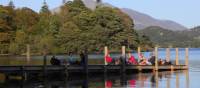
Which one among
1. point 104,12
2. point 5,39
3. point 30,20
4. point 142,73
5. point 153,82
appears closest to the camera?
point 153,82

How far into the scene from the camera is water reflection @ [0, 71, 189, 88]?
4668 centimetres

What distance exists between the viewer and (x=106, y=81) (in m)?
51.3

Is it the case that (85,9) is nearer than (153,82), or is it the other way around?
(153,82)

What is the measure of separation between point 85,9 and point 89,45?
16.4 meters

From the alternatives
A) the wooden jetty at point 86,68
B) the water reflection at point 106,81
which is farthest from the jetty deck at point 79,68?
the water reflection at point 106,81

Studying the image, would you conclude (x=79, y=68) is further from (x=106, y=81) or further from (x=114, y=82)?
(x=114, y=82)

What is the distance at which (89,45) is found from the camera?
150625 millimetres

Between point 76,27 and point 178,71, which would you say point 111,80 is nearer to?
point 178,71

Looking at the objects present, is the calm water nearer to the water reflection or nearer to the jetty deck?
the water reflection

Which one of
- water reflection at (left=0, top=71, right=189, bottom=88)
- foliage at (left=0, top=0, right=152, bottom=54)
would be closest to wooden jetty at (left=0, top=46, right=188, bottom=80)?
water reflection at (left=0, top=71, right=189, bottom=88)

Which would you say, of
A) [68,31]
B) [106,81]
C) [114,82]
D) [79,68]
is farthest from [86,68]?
[68,31]

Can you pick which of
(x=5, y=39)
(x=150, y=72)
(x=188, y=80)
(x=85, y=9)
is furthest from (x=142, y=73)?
(x=85, y=9)

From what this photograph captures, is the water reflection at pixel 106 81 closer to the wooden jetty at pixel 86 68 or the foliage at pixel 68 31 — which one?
the wooden jetty at pixel 86 68

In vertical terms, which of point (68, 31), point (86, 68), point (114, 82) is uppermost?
point (68, 31)
